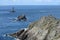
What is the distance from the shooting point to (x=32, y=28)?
54625 mm

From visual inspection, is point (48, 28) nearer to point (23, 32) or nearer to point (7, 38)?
point (23, 32)

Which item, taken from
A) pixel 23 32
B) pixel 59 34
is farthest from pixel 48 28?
pixel 23 32

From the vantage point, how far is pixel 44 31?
47.6m

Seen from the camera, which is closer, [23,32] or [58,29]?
[58,29]

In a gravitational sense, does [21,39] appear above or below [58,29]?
below

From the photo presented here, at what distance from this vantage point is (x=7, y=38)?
2354 inches

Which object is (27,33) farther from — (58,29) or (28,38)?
(58,29)

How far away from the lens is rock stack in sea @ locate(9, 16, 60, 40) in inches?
1757

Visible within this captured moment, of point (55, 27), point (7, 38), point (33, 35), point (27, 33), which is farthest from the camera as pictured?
point (7, 38)

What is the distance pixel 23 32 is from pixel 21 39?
2502mm

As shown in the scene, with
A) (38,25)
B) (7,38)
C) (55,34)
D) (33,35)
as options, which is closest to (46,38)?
(55,34)

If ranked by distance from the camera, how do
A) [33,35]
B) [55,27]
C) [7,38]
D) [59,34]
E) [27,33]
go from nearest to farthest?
[59,34] < [55,27] < [33,35] < [27,33] < [7,38]

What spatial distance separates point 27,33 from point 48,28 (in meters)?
6.72

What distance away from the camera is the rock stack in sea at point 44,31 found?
146ft
